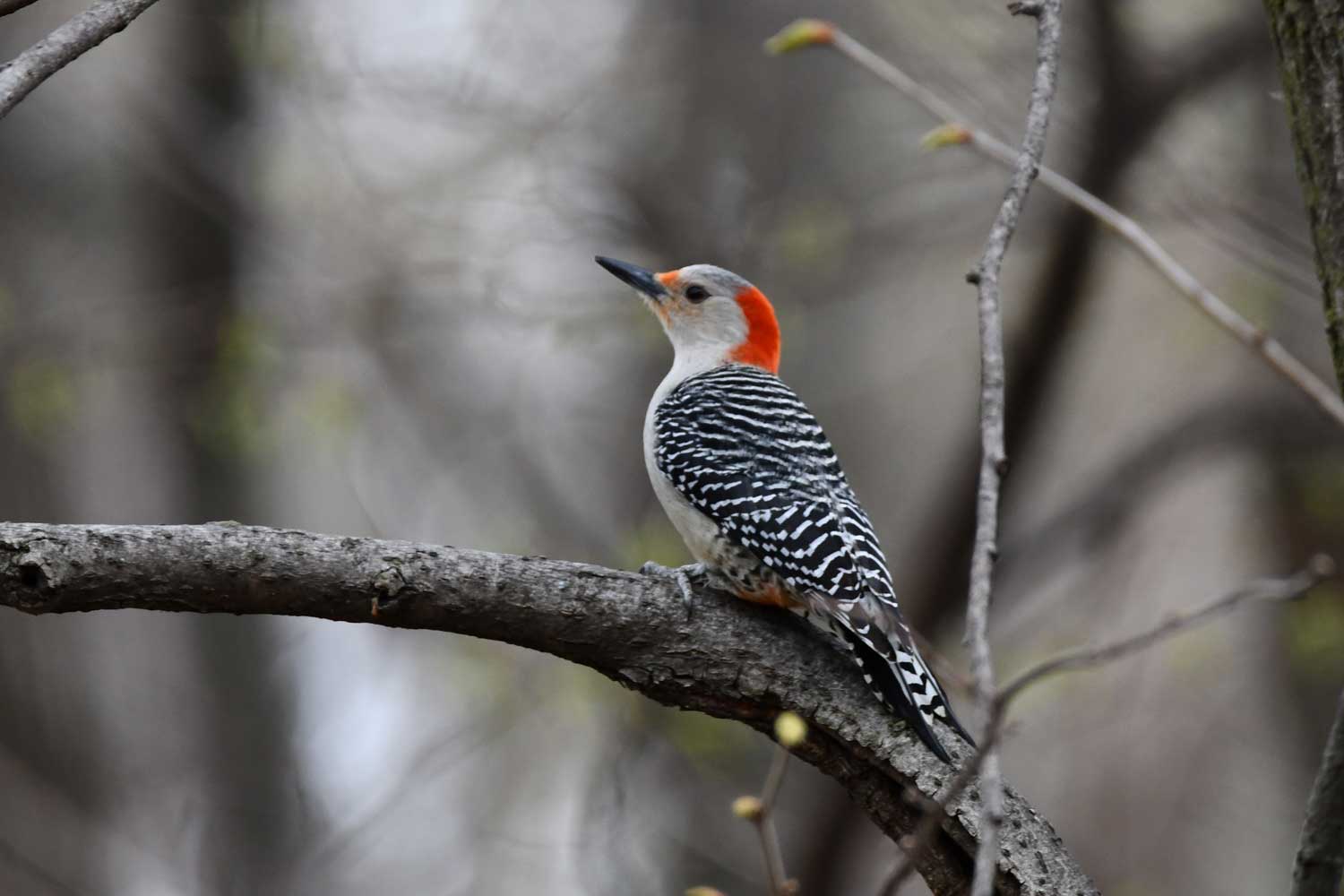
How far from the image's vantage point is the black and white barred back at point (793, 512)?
4.02m

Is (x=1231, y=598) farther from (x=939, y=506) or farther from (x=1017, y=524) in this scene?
(x=1017, y=524)

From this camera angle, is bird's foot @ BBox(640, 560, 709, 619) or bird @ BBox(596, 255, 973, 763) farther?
bird @ BBox(596, 255, 973, 763)

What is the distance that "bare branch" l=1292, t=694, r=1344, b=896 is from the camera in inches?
113

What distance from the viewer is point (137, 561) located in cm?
326

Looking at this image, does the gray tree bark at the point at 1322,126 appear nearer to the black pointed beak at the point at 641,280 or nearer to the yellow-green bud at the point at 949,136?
the yellow-green bud at the point at 949,136

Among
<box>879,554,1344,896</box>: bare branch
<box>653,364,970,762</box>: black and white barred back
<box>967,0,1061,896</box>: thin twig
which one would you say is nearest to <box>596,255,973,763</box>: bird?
<box>653,364,970,762</box>: black and white barred back

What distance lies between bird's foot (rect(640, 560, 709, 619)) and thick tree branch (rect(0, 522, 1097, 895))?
3 cm

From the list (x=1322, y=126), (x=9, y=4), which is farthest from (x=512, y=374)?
(x=1322, y=126)

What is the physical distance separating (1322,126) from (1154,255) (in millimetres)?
798

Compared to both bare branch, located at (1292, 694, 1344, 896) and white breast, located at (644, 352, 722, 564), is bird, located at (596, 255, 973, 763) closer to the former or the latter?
white breast, located at (644, 352, 722, 564)

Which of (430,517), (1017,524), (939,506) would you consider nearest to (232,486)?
(430,517)

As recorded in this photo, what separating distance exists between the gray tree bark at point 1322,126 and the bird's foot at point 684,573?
1681 mm

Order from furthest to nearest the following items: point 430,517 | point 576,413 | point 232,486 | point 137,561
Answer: point 430,517 < point 576,413 < point 232,486 < point 137,561

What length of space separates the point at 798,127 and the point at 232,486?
4.54 m
